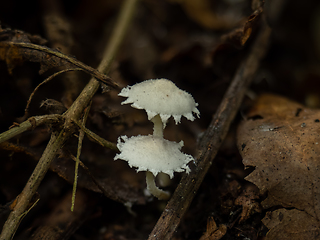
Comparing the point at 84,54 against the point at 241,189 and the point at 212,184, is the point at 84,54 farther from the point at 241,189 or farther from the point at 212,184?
the point at 241,189

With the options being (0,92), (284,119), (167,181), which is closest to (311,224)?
(284,119)

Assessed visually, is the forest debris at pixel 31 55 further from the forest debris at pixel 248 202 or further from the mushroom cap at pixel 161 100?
the forest debris at pixel 248 202

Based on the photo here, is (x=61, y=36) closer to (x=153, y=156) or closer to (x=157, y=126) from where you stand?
(x=157, y=126)

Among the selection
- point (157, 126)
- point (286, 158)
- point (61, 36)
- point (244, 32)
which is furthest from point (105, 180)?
point (244, 32)

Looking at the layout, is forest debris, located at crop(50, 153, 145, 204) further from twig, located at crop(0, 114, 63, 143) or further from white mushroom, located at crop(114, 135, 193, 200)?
white mushroom, located at crop(114, 135, 193, 200)

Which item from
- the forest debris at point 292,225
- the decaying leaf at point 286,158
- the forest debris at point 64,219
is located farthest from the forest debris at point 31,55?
the forest debris at point 292,225

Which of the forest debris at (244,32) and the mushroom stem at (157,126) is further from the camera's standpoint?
the forest debris at (244,32)
